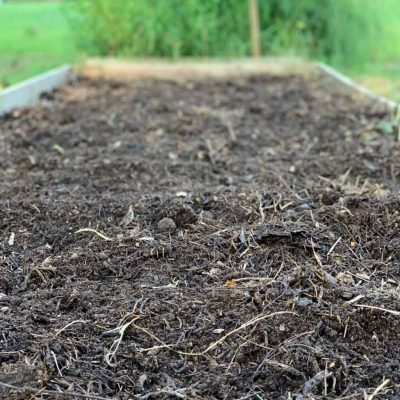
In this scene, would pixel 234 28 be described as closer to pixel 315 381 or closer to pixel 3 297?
pixel 3 297

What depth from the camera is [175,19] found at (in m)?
6.64

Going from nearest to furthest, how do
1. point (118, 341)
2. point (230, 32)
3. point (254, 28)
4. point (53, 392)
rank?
point (53, 392), point (118, 341), point (254, 28), point (230, 32)

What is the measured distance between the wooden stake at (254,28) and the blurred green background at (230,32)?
15 centimetres

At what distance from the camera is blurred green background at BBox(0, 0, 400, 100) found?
21.5ft

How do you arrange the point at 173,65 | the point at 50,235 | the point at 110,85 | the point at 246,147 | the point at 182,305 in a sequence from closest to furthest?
the point at 182,305 < the point at 50,235 < the point at 246,147 < the point at 110,85 < the point at 173,65

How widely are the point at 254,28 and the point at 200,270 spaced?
532 centimetres

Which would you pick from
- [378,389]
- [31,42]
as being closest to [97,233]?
[378,389]

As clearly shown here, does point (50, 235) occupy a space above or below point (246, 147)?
above

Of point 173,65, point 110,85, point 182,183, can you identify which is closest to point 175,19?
point 173,65

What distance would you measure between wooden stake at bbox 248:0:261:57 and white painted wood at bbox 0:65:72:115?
86.5 inches

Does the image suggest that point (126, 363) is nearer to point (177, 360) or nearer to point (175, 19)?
point (177, 360)

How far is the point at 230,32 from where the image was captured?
6.92 meters

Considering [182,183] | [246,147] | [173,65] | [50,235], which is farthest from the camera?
[173,65]

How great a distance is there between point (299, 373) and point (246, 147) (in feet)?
6.94
